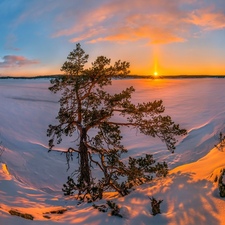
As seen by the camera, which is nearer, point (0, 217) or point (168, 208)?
point (0, 217)

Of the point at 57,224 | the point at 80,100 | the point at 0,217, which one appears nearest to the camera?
the point at 0,217

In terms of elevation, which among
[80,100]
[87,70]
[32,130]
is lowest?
[32,130]

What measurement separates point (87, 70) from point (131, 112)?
2196mm

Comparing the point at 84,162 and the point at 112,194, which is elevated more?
the point at 84,162

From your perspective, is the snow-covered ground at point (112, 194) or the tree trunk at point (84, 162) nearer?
the snow-covered ground at point (112, 194)

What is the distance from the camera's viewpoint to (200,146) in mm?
14641

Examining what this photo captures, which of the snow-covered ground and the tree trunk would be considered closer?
the snow-covered ground

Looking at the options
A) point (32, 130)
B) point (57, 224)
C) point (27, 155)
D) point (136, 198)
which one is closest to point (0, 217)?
point (57, 224)

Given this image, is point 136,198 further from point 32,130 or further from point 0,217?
point 32,130

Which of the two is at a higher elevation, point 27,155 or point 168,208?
point 168,208

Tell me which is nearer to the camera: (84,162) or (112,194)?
(112,194)

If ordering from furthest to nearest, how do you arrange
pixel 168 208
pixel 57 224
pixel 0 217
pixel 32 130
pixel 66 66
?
pixel 32 130 < pixel 66 66 < pixel 168 208 < pixel 57 224 < pixel 0 217

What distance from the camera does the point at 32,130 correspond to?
19.4m

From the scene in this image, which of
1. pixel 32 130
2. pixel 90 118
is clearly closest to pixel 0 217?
pixel 90 118
